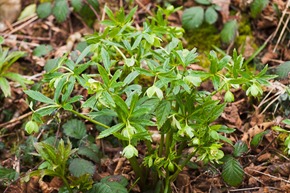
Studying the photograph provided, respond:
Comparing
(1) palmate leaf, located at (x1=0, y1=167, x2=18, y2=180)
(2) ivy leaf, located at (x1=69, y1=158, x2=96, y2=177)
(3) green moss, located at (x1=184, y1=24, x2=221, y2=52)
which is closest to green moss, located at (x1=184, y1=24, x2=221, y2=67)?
(3) green moss, located at (x1=184, y1=24, x2=221, y2=52)

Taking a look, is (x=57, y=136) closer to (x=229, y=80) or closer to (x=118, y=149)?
(x=118, y=149)

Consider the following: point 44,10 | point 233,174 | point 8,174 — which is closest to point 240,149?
point 233,174

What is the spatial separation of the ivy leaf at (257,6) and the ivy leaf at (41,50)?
1209mm

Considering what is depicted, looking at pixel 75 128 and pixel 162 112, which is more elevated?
pixel 162 112

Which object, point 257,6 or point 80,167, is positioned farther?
point 257,6

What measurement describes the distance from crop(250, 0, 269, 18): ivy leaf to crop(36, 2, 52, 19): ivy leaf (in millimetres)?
1206

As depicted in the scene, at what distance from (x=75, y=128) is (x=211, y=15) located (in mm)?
1047

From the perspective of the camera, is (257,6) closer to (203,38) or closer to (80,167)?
(203,38)

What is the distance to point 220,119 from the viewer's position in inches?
93.6

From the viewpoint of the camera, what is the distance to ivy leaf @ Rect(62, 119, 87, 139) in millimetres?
2232

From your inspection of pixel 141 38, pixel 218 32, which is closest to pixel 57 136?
pixel 141 38

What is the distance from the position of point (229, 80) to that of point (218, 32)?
113 cm

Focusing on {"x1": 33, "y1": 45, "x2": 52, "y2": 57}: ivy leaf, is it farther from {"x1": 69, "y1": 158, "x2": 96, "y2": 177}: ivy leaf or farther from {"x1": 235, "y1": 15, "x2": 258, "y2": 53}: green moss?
{"x1": 235, "y1": 15, "x2": 258, "y2": 53}: green moss

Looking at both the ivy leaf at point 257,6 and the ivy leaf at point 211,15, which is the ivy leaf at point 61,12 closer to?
the ivy leaf at point 211,15
